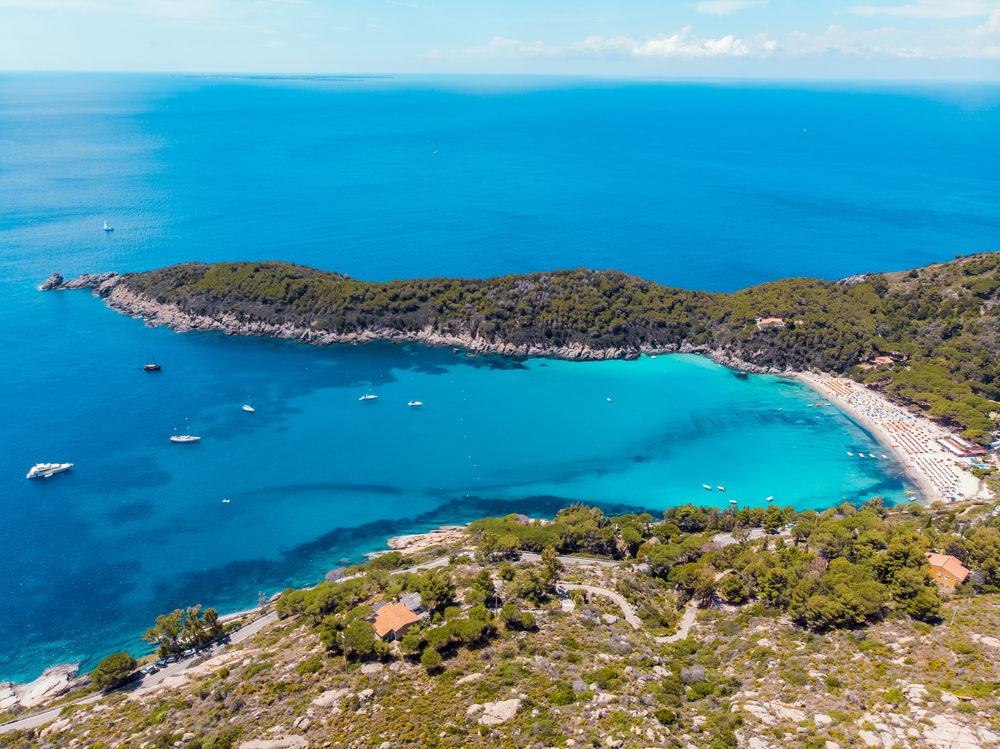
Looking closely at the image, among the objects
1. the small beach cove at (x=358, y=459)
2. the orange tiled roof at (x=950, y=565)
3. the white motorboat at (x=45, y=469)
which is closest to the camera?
the orange tiled roof at (x=950, y=565)

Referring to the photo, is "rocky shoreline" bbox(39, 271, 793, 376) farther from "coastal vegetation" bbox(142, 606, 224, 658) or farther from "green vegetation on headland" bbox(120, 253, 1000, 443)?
"coastal vegetation" bbox(142, 606, 224, 658)

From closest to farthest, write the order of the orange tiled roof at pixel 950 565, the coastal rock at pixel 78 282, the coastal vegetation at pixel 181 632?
the orange tiled roof at pixel 950 565, the coastal vegetation at pixel 181 632, the coastal rock at pixel 78 282

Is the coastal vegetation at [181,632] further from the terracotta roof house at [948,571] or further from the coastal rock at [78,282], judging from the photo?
the coastal rock at [78,282]

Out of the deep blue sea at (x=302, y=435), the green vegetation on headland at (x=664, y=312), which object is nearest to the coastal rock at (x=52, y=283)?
the deep blue sea at (x=302, y=435)

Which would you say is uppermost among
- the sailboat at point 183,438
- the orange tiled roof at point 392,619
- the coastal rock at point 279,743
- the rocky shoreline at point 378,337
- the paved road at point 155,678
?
the rocky shoreline at point 378,337

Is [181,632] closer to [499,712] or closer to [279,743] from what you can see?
[279,743]

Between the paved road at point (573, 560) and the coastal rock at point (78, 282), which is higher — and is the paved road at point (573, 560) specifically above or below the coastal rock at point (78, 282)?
below

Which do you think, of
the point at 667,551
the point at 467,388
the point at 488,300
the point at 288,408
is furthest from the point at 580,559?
the point at 488,300
